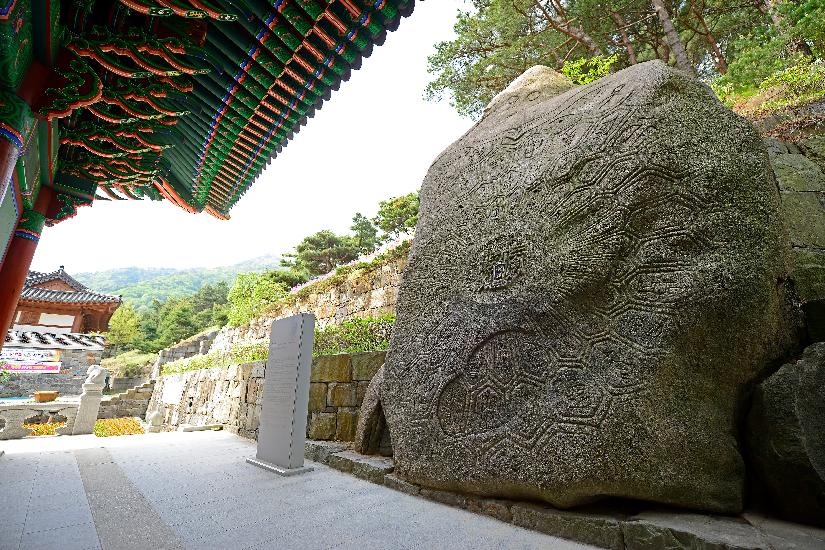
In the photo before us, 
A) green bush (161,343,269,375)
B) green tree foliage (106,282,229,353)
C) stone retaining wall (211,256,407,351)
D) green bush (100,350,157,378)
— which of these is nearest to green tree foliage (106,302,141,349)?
green tree foliage (106,282,229,353)

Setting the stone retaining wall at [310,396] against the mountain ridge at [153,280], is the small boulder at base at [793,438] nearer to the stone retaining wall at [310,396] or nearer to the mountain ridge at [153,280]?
the stone retaining wall at [310,396]

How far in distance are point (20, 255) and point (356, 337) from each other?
3825 millimetres

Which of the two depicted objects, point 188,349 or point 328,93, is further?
point 188,349

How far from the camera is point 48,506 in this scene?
2.60m

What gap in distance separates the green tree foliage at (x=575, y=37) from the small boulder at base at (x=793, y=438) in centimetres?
916

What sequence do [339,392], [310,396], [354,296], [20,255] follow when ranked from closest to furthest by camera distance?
1. [20,255]
2. [339,392]
3. [310,396]
4. [354,296]

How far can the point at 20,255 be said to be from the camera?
386cm

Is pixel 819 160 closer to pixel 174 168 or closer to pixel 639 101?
pixel 639 101

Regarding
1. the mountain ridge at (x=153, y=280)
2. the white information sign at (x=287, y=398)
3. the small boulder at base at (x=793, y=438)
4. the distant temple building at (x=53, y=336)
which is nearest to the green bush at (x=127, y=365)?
the distant temple building at (x=53, y=336)

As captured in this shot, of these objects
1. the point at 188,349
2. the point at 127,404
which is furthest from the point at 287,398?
the point at 188,349

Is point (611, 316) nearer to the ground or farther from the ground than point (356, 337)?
nearer to the ground

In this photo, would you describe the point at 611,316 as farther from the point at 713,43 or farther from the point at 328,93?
the point at 713,43

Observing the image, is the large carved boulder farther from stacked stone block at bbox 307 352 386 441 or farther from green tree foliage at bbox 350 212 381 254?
green tree foliage at bbox 350 212 381 254

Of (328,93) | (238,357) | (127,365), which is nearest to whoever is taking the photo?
(328,93)
